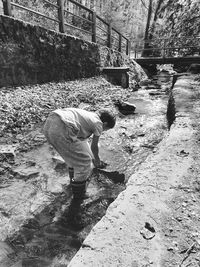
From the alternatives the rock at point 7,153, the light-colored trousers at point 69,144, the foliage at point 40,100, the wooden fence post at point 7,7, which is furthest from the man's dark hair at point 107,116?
the wooden fence post at point 7,7

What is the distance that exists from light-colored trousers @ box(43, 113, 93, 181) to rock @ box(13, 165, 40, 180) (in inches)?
35.0

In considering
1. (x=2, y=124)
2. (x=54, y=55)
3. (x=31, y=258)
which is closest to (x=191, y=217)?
Answer: (x=31, y=258)

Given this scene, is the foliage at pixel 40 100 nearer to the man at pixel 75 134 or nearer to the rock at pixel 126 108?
the rock at pixel 126 108

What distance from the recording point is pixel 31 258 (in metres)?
1.81

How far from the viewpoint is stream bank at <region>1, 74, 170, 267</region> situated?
1.91m

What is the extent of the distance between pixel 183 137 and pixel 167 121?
2.47 metres

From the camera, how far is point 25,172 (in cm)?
300

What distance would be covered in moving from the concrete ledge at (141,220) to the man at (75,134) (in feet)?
1.96

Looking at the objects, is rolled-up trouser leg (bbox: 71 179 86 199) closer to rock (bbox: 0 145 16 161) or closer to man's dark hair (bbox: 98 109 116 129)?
man's dark hair (bbox: 98 109 116 129)

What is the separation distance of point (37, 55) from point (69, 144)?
426 centimetres

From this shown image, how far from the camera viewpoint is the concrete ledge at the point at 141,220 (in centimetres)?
134

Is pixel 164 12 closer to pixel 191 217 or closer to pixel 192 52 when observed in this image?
pixel 192 52

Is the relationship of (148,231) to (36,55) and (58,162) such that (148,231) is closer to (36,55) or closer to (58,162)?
(58,162)

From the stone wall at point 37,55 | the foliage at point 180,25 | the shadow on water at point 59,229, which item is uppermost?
the foliage at point 180,25
